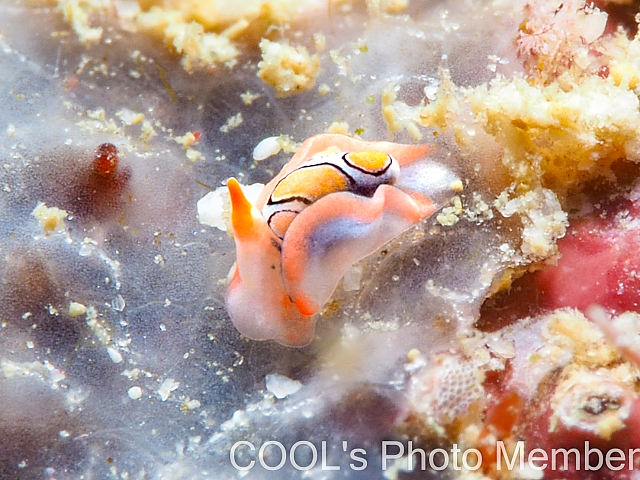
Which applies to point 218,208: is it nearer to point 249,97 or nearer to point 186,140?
point 186,140

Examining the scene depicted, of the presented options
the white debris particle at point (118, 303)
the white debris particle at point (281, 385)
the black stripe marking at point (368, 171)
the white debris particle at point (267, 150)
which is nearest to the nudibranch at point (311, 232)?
the black stripe marking at point (368, 171)

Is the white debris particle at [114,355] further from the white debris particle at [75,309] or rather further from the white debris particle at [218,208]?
the white debris particle at [218,208]

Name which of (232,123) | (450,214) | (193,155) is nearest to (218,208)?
(193,155)

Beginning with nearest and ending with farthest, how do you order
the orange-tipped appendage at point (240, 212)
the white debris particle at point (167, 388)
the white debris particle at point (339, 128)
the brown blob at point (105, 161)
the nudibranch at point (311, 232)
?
the orange-tipped appendage at point (240, 212)
the nudibranch at point (311, 232)
the white debris particle at point (167, 388)
the brown blob at point (105, 161)
the white debris particle at point (339, 128)

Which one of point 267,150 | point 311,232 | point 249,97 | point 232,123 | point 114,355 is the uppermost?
point 249,97

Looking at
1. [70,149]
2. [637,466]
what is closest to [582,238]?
[637,466]

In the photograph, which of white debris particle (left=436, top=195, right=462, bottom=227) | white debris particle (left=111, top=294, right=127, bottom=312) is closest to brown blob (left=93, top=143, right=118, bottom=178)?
white debris particle (left=111, top=294, right=127, bottom=312)
